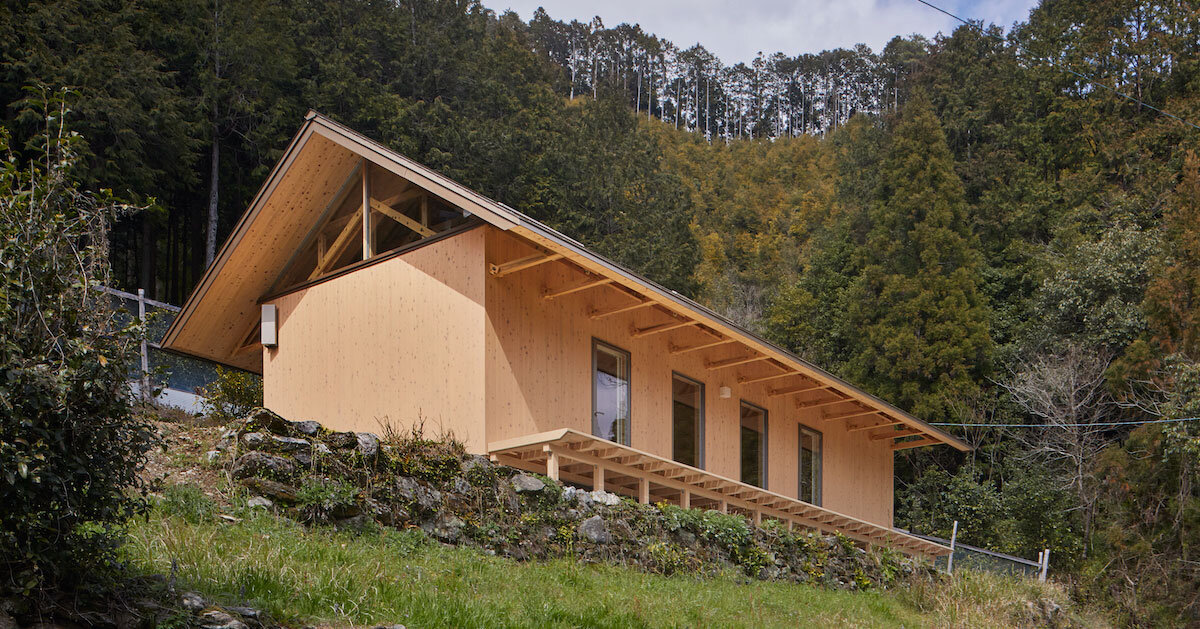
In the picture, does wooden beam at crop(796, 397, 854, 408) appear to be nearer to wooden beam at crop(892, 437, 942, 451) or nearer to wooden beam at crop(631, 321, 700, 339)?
wooden beam at crop(892, 437, 942, 451)

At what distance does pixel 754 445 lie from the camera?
18.9 metres

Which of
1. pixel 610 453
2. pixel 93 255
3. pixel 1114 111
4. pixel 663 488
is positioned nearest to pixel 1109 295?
pixel 1114 111

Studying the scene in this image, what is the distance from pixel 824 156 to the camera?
5975 cm

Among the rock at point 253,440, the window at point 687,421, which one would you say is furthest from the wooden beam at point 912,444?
the rock at point 253,440

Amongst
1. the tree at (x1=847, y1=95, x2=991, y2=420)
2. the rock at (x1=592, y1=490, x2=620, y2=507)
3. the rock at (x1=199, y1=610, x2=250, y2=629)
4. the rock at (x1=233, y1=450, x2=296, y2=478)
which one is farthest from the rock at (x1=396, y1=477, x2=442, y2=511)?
the tree at (x1=847, y1=95, x2=991, y2=420)

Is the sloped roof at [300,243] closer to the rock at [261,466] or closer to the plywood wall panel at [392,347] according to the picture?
the plywood wall panel at [392,347]

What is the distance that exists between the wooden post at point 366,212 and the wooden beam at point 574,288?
3.23m

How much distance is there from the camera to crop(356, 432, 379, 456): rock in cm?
1062

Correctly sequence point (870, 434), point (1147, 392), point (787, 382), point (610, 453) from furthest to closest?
point (1147, 392) < point (870, 434) < point (787, 382) < point (610, 453)

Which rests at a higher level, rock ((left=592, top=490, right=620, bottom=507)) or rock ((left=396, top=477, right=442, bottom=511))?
rock ((left=396, top=477, right=442, bottom=511))

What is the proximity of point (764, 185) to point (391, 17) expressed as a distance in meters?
25.6

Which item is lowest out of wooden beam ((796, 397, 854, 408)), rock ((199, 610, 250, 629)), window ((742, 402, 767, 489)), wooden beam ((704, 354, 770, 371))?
window ((742, 402, 767, 489))

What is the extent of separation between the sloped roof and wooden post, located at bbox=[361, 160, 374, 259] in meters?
0.22

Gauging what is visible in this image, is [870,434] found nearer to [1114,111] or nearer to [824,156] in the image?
[1114,111]
